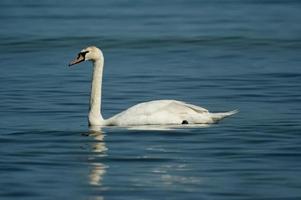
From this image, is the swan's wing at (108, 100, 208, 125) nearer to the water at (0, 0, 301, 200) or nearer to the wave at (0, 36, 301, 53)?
the water at (0, 0, 301, 200)

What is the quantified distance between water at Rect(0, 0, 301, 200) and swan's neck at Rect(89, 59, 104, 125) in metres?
0.20

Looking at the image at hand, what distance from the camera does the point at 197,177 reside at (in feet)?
35.8

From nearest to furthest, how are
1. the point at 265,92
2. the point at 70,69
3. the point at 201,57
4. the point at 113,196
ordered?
the point at 113,196, the point at 265,92, the point at 70,69, the point at 201,57

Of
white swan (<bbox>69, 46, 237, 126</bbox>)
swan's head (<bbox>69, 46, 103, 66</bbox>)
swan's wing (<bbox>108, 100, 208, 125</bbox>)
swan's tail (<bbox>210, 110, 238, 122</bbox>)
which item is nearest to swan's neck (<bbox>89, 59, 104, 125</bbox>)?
swan's head (<bbox>69, 46, 103, 66</bbox>)

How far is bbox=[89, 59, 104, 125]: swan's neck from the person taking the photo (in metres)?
14.9

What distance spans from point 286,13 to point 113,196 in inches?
992

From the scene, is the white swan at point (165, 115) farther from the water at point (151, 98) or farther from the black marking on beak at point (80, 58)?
the black marking on beak at point (80, 58)

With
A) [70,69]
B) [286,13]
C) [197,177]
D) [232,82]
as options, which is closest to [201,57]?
[70,69]

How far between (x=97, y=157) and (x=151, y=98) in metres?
5.66

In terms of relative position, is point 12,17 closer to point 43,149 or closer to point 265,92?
point 265,92

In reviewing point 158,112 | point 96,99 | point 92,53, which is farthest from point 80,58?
point 158,112

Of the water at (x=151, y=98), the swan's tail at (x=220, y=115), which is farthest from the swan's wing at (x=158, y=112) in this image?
the water at (x=151, y=98)

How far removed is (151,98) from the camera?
705 inches

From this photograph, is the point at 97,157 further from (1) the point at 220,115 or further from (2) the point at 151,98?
(2) the point at 151,98
